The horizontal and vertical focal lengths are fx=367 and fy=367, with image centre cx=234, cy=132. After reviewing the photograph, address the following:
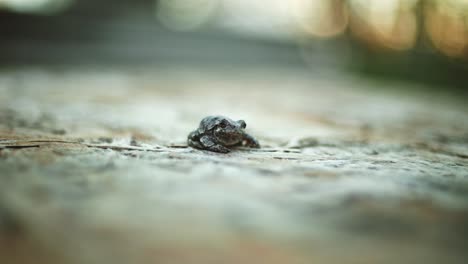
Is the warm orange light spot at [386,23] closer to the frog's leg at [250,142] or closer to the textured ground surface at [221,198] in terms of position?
the textured ground surface at [221,198]

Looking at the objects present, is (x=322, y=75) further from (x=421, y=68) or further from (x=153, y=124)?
(x=153, y=124)

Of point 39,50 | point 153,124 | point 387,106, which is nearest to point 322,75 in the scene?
point 387,106

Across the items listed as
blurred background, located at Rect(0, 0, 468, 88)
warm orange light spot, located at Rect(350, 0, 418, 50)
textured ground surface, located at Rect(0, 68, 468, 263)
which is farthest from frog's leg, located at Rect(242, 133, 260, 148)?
warm orange light spot, located at Rect(350, 0, 418, 50)

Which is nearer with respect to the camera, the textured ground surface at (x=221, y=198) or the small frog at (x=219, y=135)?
the textured ground surface at (x=221, y=198)

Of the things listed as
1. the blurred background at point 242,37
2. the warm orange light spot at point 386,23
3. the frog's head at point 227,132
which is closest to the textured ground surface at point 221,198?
the frog's head at point 227,132

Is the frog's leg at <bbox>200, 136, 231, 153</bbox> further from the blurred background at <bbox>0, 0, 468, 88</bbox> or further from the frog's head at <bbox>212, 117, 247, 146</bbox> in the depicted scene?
the blurred background at <bbox>0, 0, 468, 88</bbox>

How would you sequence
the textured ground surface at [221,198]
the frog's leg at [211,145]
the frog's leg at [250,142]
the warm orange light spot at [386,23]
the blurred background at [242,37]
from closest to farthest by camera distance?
the textured ground surface at [221,198]
the frog's leg at [211,145]
the frog's leg at [250,142]
the blurred background at [242,37]
the warm orange light spot at [386,23]

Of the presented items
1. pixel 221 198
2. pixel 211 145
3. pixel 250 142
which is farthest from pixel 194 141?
pixel 221 198
